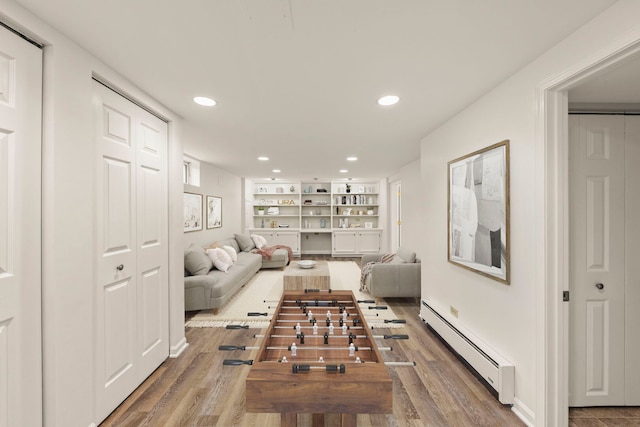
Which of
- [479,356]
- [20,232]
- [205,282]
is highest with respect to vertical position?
[20,232]

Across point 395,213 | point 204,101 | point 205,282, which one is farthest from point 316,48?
point 395,213

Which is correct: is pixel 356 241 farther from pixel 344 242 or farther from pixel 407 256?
pixel 407 256

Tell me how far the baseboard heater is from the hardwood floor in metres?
0.12

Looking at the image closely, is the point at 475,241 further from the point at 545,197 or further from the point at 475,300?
the point at 545,197

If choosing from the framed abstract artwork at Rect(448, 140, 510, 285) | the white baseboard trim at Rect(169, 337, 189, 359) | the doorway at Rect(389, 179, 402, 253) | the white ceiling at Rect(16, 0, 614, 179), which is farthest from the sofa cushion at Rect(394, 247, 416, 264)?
the white baseboard trim at Rect(169, 337, 189, 359)

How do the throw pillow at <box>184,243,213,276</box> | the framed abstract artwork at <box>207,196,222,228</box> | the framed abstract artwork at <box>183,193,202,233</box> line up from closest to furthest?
the throw pillow at <box>184,243,213,276</box>, the framed abstract artwork at <box>183,193,202,233</box>, the framed abstract artwork at <box>207,196,222,228</box>

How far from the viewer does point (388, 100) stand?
236cm

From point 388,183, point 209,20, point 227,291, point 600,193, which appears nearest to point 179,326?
point 227,291

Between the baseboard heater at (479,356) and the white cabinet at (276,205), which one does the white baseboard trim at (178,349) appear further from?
the white cabinet at (276,205)

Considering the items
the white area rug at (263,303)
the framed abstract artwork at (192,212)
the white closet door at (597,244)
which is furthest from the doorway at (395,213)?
the white closet door at (597,244)

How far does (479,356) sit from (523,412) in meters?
0.42

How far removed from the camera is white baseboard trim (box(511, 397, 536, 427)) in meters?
1.79

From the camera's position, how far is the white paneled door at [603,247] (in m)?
1.92

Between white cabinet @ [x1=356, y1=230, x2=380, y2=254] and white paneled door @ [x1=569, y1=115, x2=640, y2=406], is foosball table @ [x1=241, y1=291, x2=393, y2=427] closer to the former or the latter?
white paneled door @ [x1=569, y1=115, x2=640, y2=406]
